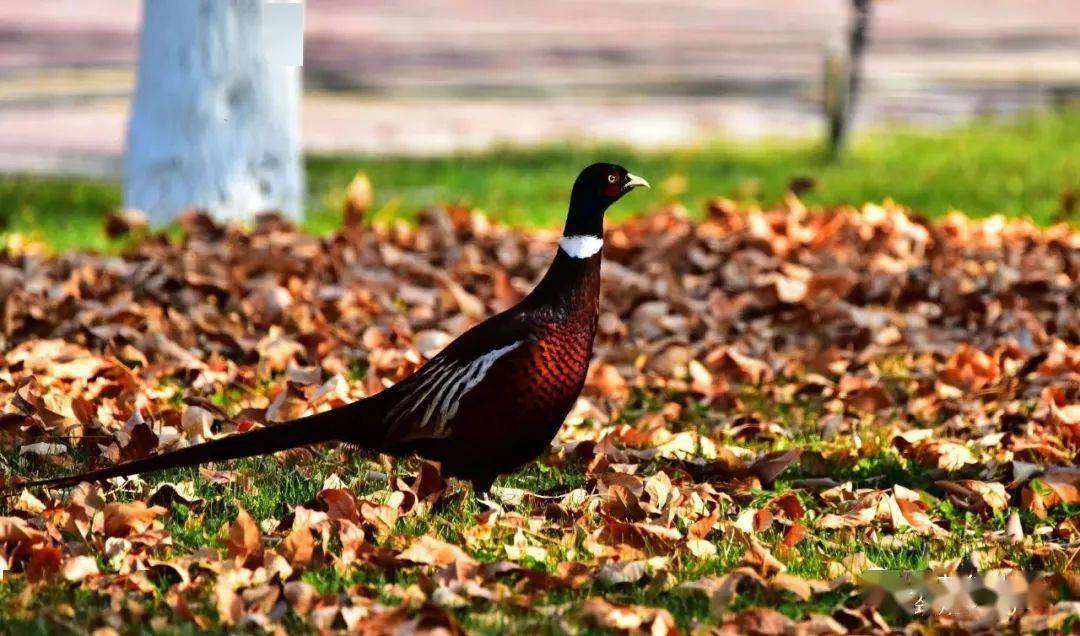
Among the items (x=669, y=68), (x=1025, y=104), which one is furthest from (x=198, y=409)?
(x=669, y=68)

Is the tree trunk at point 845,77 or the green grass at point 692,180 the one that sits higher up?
the tree trunk at point 845,77

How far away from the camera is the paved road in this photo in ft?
44.7

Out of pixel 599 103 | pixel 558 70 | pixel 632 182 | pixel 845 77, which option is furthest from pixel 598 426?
pixel 558 70

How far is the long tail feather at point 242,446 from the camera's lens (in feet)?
14.5

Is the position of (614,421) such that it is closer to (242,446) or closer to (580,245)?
(580,245)

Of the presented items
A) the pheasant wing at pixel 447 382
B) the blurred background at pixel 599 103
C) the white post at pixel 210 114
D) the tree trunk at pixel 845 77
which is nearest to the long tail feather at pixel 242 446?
the pheasant wing at pixel 447 382

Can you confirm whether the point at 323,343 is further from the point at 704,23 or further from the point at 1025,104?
the point at 704,23

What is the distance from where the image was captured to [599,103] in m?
15.0

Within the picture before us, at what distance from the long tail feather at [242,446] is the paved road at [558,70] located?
7.54 m

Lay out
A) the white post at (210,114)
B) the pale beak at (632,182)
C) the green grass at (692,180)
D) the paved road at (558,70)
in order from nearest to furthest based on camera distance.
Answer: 1. the pale beak at (632,182)
2. the white post at (210,114)
3. the green grass at (692,180)
4. the paved road at (558,70)

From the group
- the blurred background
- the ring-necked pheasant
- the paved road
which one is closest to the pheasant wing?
the ring-necked pheasant

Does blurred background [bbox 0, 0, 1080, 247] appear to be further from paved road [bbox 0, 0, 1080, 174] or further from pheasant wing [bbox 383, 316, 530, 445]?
pheasant wing [bbox 383, 316, 530, 445]

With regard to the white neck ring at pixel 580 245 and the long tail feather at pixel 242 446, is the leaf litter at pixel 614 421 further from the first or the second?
the white neck ring at pixel 580 245

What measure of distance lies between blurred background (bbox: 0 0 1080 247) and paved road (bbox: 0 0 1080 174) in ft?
0.14
